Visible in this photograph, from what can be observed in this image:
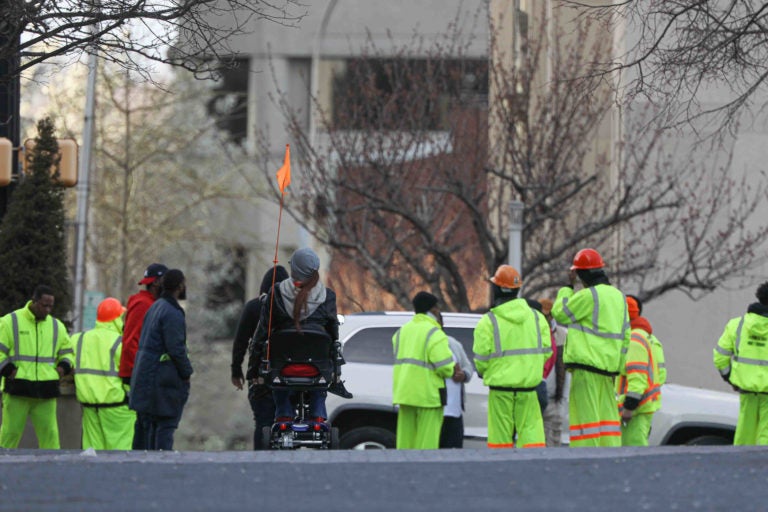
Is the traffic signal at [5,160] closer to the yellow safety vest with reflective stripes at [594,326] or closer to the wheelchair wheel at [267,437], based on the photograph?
the wheelchair wheel at [267,437]

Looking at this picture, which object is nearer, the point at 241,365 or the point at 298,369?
the point at 298,369

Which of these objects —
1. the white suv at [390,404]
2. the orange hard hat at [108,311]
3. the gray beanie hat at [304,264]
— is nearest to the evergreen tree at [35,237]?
the orange hard hat at [108,311]

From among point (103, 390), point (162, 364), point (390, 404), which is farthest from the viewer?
point (390, 404)

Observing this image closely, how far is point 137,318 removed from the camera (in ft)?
47.3

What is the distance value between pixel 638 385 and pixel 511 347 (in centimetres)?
143

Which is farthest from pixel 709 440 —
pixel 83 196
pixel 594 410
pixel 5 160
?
pixel 83 196

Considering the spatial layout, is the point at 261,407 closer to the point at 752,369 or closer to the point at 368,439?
the point at 368,439

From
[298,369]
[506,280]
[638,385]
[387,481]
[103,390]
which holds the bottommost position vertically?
[103,390]

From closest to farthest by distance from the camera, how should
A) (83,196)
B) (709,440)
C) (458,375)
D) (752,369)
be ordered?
(752,369) < (458,375) < (709,440) < (83,196)

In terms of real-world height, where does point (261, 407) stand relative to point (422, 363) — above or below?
below

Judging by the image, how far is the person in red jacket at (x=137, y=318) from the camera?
566 inches

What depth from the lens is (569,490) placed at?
9.33 meters

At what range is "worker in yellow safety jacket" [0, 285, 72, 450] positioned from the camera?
15555mm

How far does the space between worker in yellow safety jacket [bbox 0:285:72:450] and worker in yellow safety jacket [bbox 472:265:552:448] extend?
4.11 meters
